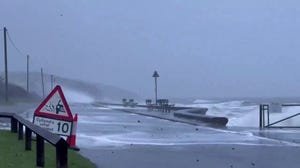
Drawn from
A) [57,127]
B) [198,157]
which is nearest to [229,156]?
[198,157]

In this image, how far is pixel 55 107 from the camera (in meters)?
13.2

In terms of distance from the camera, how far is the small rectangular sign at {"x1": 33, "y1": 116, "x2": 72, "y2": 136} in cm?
1321

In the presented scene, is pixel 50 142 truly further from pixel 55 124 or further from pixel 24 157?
pixel 55 124

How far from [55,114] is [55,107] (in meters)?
0.19

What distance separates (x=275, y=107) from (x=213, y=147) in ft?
46.1

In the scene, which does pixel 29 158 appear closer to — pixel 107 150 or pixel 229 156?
pixel 107 150

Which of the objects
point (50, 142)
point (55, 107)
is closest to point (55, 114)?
point (55, 107)

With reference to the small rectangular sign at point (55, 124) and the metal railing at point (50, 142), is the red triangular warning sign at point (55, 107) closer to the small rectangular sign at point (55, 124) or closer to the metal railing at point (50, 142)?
the small rectangular sign at point (55, 124)

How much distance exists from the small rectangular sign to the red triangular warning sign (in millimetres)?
87

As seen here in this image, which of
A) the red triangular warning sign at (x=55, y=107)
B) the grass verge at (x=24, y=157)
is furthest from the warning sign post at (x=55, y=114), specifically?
the grass verge at (x=24, y=157)

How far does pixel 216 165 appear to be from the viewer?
12.7 metres

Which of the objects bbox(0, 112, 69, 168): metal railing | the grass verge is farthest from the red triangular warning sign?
the grass verge

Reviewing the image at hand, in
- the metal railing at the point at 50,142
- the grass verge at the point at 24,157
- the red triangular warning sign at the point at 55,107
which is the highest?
the red triangular warning sign at the point at 55,107

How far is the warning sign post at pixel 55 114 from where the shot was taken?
13164 millimetres
